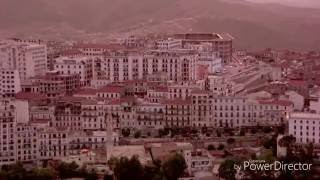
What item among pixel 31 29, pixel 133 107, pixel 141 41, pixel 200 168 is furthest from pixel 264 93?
pixel 31 29

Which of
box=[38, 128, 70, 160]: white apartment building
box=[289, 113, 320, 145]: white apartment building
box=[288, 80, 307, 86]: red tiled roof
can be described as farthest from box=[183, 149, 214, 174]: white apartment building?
box=[288, 80, 307, 86]: red tiled roof

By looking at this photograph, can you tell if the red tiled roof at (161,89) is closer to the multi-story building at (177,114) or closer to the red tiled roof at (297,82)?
the multi-story building at (177,114)

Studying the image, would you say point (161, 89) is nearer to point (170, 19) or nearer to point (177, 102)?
point (177, 102)

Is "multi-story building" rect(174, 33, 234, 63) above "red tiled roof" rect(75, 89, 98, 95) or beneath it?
above

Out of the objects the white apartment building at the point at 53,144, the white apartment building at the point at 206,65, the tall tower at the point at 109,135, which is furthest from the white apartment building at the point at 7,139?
the white apartment building at the point at 206,65

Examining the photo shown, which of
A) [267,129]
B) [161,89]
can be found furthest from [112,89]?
[267,129]

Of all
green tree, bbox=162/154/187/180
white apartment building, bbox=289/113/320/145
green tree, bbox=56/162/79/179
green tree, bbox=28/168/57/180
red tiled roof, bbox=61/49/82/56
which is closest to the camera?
green tree, bbox=28/168/57/180

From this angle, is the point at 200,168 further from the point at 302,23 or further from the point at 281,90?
the point at 302,23

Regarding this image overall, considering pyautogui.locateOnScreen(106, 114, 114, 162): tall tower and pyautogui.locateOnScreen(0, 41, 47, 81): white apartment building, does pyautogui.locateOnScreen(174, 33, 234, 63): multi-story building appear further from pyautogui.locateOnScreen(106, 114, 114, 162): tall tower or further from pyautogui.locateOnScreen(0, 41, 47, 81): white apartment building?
pyautogui.locateOnScreen(106, 114, 114, 162): tall tower
